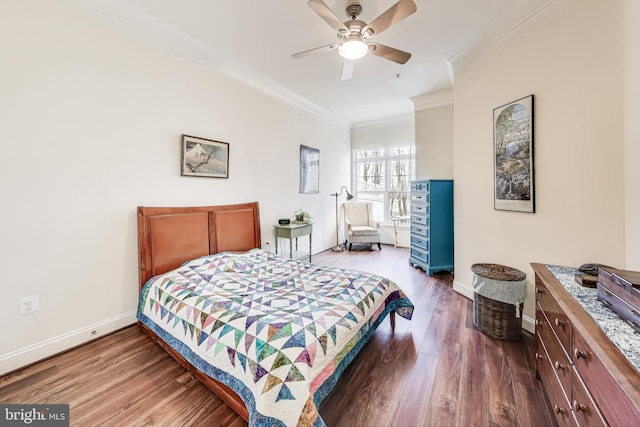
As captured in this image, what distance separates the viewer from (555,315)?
133 centimetres

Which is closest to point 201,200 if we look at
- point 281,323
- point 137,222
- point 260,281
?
point 137,222

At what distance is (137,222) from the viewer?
234cm

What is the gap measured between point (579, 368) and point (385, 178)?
16.8 ft

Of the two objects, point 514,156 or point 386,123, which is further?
point 386,123

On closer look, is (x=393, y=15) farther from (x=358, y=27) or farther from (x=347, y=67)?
(x=347, y=67)

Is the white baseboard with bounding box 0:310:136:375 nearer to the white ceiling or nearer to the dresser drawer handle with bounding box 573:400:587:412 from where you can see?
the white ceiling

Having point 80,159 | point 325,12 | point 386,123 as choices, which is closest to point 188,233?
point 80,159

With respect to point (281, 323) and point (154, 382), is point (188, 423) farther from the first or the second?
point (281, 323)

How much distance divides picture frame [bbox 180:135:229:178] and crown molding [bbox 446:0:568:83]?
2885 millimetres

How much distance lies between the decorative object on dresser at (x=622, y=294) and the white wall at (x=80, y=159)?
319 centimetres

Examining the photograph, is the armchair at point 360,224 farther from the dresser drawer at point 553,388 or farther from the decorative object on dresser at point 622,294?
the decorative object on dresser at point 622,294

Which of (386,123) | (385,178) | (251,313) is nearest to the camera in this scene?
(251,313)

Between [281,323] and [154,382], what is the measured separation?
1017 millimetres

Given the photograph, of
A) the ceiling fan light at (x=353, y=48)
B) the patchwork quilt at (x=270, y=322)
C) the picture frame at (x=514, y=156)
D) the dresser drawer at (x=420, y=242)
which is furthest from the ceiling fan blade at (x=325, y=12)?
the dresser drawer at (x=420, y=242)
